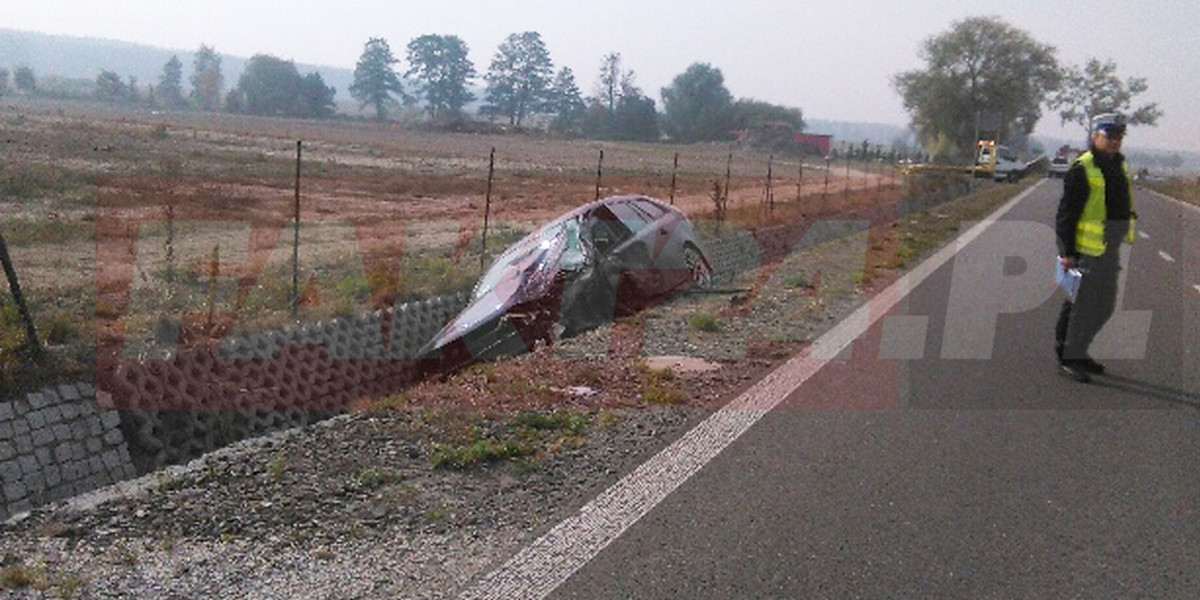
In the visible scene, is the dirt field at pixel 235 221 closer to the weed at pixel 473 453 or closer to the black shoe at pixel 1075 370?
the weed at pixel 473 453

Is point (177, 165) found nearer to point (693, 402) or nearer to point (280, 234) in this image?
point (280, 234)

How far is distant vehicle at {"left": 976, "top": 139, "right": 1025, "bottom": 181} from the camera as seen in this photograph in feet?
190

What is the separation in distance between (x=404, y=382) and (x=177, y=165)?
21086 mm

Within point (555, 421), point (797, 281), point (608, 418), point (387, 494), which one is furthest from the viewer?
point (797, 281)

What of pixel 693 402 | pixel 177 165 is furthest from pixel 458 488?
pixel 177 165

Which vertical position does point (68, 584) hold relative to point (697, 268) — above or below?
below

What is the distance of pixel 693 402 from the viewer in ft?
24.8

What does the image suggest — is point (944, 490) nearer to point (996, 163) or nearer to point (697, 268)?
point (697, 268)

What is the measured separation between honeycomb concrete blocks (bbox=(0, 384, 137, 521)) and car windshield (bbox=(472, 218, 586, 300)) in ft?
15.3

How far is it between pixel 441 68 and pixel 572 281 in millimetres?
109943

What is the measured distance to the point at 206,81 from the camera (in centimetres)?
11650

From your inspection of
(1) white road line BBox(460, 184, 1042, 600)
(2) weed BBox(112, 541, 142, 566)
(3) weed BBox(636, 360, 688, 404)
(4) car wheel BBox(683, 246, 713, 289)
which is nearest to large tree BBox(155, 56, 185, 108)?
(4) car wheel BBox(683, 246, 713, 289)

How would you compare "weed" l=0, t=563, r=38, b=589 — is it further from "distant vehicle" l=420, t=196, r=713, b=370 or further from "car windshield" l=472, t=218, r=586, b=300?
"car windshield" l=472, t=218, r=586, b=300

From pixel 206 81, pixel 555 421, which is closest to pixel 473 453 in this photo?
pixel 555 421
